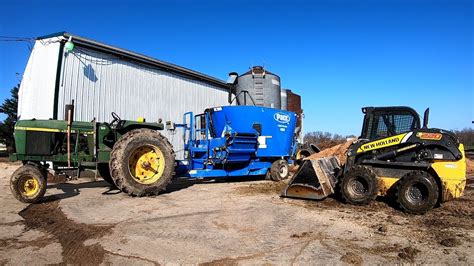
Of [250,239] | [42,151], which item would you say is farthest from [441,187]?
[42,151]

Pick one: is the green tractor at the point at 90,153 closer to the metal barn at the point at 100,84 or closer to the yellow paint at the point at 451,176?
the metal barn at the point at 100,84

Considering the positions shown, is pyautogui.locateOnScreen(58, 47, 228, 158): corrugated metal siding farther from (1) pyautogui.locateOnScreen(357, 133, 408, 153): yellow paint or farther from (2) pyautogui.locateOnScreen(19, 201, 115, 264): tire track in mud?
(1) pyautogui.locateOnScreen(357, 133, 408, 153): yellow paint

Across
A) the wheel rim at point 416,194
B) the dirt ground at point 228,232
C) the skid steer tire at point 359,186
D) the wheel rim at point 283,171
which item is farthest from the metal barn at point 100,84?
the wheel rim at point 416,194

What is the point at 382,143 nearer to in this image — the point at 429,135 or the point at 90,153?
the point at 429,135

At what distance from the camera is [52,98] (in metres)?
11.4

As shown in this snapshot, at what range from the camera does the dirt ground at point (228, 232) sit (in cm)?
411

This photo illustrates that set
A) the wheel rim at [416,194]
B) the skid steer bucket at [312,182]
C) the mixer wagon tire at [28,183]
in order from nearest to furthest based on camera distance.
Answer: the wheel rim at [416,194], the mixer wagon tire at [28,183], the skid steer bucket at [312,182]

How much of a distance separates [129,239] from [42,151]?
3904 millimetres

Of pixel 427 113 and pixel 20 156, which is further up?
pixel 427 113

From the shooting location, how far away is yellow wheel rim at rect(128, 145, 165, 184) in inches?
321

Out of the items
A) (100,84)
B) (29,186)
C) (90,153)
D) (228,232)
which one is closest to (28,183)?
(29,186)

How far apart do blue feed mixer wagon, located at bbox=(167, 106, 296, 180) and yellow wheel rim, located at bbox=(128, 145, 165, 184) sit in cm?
165

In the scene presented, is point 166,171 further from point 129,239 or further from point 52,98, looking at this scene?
point 52,98

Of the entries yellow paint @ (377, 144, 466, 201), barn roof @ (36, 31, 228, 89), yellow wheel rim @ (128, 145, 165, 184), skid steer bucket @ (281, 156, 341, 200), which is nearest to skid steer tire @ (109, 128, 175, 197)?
yellow wheel rim @ (128, 145, 165, 184)
